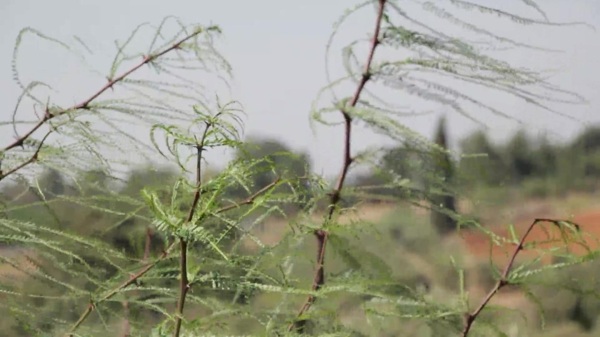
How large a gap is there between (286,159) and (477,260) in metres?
0.65

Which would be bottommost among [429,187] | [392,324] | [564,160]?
[392,324]

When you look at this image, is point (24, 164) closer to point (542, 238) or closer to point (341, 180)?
point (341, 180)

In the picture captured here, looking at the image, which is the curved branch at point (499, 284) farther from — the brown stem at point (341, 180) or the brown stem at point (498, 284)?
the brown stem at point (341, 180)

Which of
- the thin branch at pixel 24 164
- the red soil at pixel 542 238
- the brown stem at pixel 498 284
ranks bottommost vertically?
the brown stem at pixel 498 284

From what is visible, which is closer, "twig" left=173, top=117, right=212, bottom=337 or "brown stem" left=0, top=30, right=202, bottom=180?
"twig" left=173, top=117, right=212, bottom=337

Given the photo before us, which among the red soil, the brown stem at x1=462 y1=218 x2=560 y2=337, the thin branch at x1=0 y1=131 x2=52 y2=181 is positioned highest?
the thin branch at x1=0 y1=131 x2=52 y2=181

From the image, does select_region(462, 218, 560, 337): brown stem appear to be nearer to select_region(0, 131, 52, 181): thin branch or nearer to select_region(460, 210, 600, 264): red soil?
select_region(460, 210, 600, 264): red soil

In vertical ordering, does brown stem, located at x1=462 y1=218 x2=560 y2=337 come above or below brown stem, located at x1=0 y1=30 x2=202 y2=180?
below

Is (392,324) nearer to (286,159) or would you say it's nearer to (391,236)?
(391,236)

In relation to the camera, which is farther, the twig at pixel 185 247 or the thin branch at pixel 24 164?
the thin branch at pixel 24 164

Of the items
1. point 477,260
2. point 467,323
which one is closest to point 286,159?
point 467,323

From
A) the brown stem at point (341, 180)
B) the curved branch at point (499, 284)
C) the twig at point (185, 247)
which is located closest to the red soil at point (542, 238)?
the curved branch at point (499, 284)

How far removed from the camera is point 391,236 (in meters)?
0.88

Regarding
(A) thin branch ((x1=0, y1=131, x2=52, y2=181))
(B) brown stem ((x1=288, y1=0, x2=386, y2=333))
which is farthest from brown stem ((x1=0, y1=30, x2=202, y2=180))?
(B) brown stem ((x1=288, y1=0, x2=386, y2=333))
